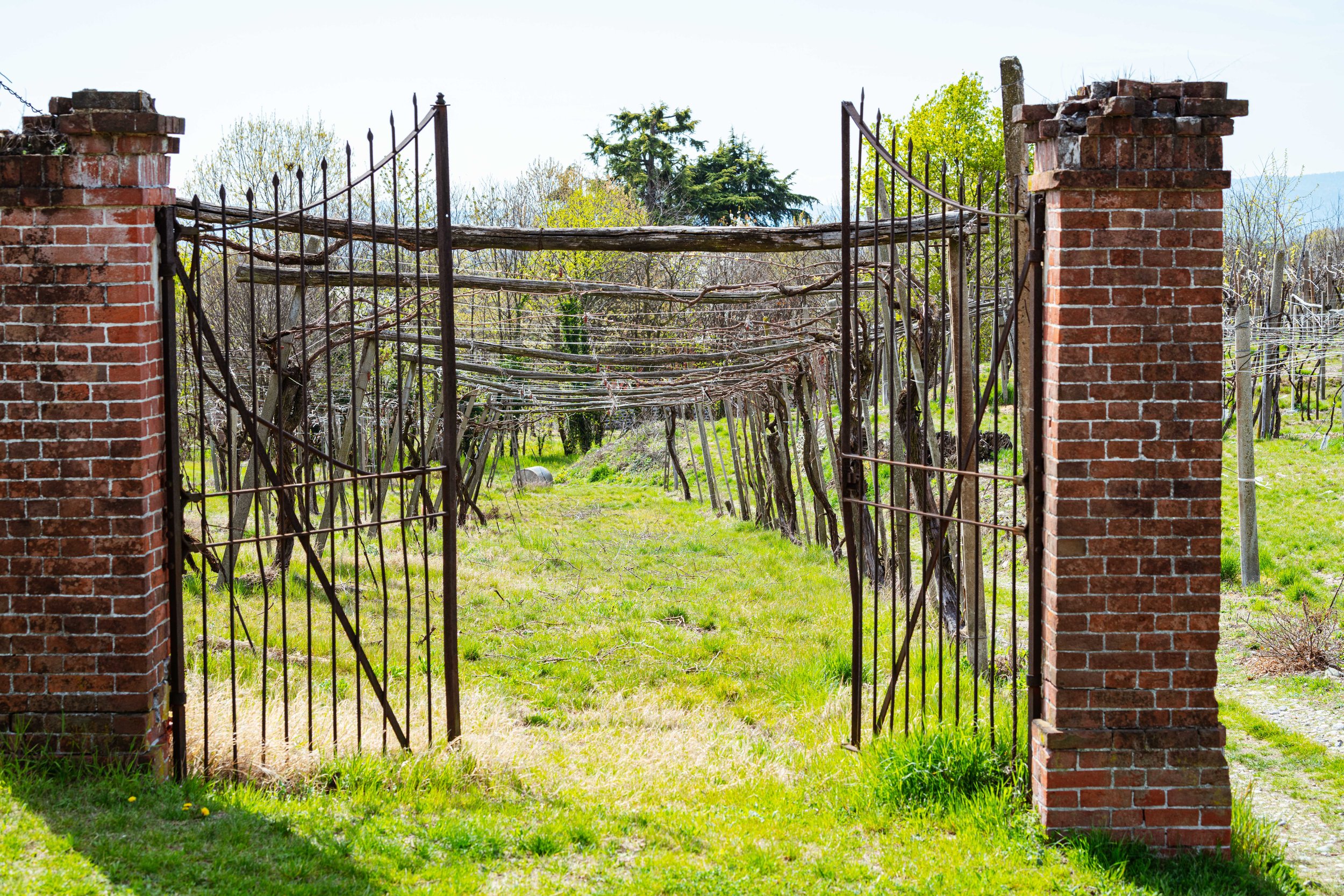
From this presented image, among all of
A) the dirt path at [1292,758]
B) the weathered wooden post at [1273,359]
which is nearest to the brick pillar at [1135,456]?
the dirt path at [1292,758]

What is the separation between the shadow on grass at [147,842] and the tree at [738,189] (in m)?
26.7

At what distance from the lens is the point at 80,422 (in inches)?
145

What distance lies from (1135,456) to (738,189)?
89.5ft

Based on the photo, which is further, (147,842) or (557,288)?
(557,288)

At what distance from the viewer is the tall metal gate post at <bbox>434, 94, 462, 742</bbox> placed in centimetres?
421

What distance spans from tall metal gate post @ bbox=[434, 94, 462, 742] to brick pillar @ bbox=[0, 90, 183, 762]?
1.01m

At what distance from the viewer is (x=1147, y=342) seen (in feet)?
11.8

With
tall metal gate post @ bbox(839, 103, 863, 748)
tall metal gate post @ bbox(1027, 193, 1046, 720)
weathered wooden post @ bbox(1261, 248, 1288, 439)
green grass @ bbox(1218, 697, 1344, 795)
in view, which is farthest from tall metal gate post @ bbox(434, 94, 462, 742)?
weathered wooden post @ bbox(1261, 248, 1288, 439)

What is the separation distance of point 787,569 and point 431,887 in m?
7.95

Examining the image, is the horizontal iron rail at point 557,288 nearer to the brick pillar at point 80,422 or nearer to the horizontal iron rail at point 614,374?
the horizontal iron rail at point 614,374

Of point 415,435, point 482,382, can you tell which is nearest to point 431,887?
point 482,382

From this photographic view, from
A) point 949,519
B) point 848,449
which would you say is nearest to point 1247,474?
point 848,449

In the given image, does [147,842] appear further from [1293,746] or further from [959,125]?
[959,125]

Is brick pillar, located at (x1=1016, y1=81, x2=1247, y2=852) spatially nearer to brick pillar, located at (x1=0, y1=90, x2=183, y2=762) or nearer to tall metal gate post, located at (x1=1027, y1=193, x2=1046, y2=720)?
tall metal gate post, located at (x1=1027, y1=193, x2=1046, y2=720)
